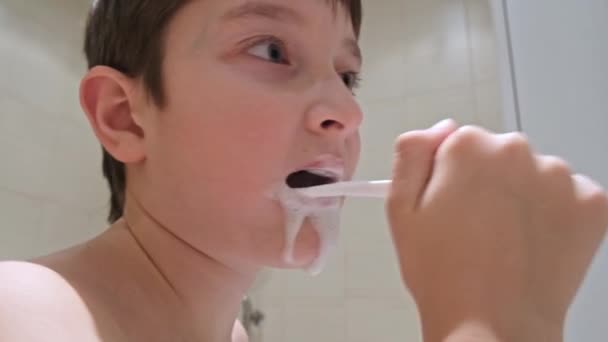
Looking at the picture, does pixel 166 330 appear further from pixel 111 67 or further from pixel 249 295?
pixel 249 295

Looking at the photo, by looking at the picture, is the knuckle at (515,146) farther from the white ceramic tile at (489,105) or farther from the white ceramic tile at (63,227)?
the white ceramic tile at (63,227)

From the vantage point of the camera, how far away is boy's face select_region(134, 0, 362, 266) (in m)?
0.43

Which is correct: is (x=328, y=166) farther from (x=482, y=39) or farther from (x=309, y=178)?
(x=482, y=39)

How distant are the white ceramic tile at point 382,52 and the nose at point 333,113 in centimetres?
95

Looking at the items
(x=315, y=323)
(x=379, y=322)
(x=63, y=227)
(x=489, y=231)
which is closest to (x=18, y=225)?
(x=63, y=227)

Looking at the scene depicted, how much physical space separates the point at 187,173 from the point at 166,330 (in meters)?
0.13

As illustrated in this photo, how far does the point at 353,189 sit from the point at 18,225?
37.9 inches

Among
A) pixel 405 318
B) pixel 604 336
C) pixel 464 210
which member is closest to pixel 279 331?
pixel 405 318

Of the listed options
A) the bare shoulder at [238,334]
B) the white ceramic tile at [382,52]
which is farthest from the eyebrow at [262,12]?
the white ceramic tile at [382,52]

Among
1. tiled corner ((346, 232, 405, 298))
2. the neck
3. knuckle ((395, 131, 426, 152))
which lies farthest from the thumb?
tiled corner ((346, 232, 405, 298))

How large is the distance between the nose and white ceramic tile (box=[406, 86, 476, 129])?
0.87m

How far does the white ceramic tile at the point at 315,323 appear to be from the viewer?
4.21 ft

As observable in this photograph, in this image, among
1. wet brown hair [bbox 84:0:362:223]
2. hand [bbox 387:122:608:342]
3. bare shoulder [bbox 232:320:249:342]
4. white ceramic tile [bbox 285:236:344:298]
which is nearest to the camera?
hand [bbox 387:122:608:342]

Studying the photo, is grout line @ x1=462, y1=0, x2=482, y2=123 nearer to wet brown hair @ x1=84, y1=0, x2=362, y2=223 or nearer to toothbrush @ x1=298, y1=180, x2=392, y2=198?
wet brown hair @ x1=84, y1=0, x2=362, y2=223
